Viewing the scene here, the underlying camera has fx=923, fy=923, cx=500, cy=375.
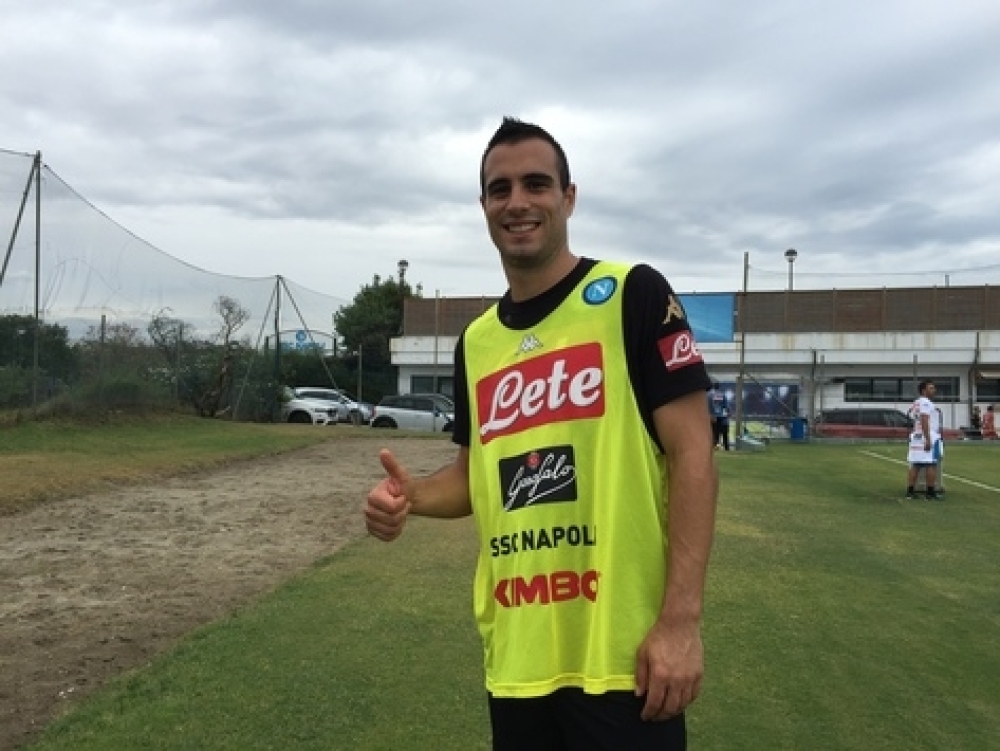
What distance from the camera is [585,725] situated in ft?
6.44

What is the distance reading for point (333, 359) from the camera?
34375 millimetres

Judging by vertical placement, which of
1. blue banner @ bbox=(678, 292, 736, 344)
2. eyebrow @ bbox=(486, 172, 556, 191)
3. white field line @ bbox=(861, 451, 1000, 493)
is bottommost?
white field line @ bbox=(861, 451, 1000, 493)

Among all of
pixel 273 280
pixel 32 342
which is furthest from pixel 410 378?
pixel 32 342

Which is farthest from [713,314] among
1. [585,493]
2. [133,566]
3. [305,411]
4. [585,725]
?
[585,725]

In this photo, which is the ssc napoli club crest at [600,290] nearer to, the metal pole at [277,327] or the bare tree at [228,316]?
the bare tree at [228,316]

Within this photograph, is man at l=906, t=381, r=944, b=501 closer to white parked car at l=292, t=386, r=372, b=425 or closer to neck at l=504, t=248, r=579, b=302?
neck at l=504, t=248, r=579, b=302

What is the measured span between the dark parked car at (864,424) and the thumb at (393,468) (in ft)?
99.4

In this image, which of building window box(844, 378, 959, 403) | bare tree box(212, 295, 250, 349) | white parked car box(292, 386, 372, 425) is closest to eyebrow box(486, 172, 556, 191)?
bare tree box(212, 295, 250, 349)

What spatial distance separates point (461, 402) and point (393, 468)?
0.90ft

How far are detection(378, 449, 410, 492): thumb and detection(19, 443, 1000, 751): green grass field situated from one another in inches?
75.7

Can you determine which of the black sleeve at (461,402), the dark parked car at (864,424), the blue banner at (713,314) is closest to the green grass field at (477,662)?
the black sleeve at (461,402)

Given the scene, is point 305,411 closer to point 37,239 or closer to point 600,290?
point 37,239

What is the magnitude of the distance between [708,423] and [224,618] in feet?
15.4

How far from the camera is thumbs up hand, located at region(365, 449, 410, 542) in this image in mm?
2447
